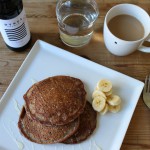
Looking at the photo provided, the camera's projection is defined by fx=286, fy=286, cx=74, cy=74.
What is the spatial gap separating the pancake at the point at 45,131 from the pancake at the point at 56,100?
21 mm

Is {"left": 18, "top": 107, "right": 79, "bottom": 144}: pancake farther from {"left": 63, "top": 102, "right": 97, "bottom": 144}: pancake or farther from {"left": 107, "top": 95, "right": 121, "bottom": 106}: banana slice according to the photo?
{"left": 107, "top": 95, "right": 121, "bottom": 106}: banana slice

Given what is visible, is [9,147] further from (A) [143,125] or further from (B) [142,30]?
(B) [142,30]

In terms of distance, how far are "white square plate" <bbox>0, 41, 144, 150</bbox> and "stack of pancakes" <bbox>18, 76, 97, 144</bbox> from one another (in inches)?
1.0

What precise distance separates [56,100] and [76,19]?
1.15 ft

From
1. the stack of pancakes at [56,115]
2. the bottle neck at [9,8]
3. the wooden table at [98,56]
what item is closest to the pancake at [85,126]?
the stack of pancakes at [56,115]

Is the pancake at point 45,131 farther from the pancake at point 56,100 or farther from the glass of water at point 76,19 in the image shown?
the glass of water at point 76,19

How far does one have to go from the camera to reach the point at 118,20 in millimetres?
1030

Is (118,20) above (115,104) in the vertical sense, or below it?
above

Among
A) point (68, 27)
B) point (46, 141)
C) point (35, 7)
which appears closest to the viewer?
point (46, 141)

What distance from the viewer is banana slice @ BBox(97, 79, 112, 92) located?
0.92 meters

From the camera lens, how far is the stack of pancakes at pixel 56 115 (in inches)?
34.4

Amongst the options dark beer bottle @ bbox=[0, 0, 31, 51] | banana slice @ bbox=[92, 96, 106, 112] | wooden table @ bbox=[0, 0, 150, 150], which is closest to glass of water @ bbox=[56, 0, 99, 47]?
wooden table @ bbox=[0, 0, 150, 150]

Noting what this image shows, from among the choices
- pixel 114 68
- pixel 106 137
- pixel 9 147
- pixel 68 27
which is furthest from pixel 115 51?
pixel 9 147

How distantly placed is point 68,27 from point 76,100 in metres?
0.27
